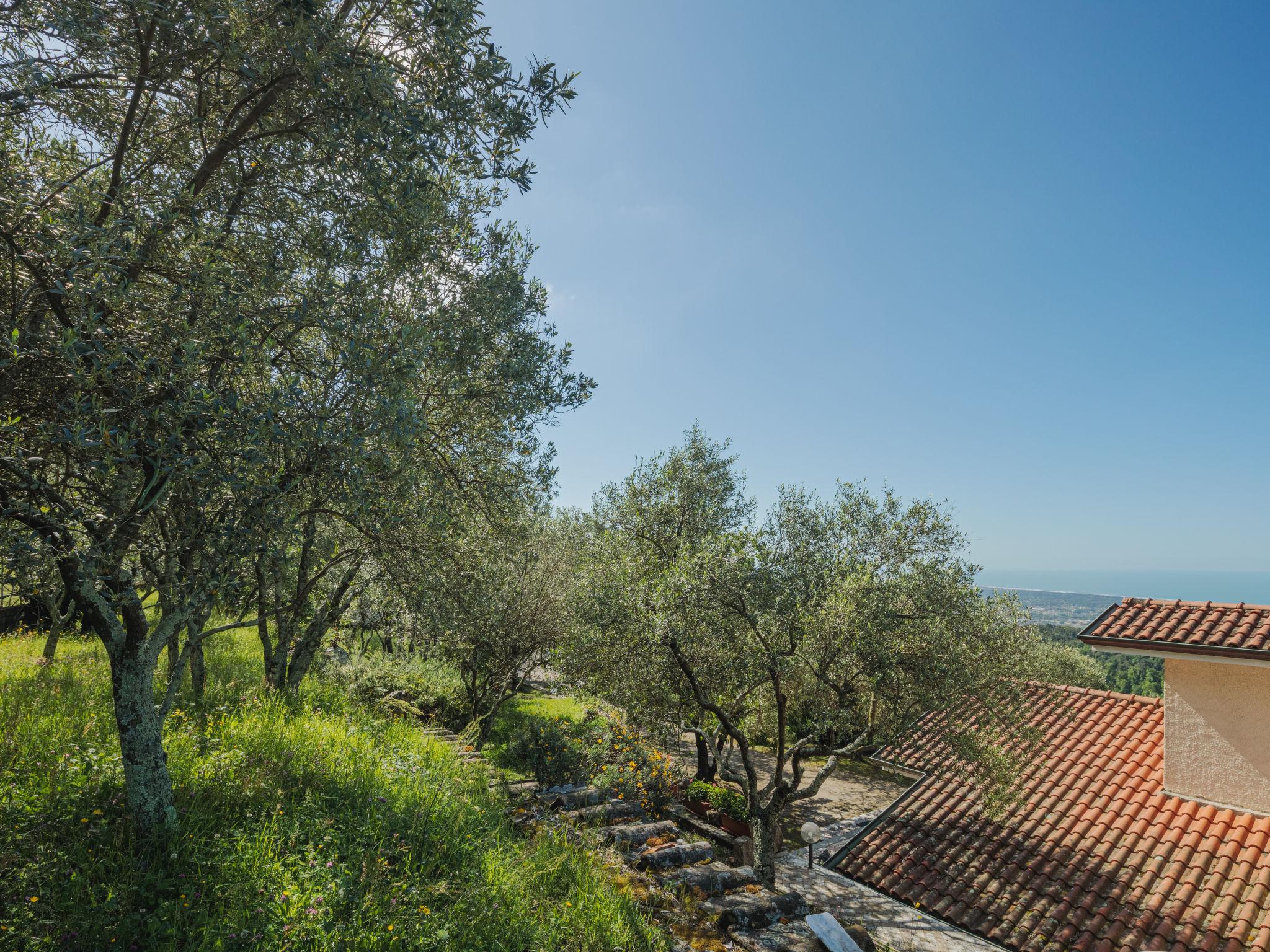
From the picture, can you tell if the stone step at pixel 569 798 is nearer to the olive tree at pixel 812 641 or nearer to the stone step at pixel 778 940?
the olive tree at pixel 812 641

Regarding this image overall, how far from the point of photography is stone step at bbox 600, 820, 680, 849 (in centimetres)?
689

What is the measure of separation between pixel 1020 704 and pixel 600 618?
8453mm

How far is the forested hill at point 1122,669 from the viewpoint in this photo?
123 feet

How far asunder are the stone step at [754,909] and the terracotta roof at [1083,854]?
6.34 metres

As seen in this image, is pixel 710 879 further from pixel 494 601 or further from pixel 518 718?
pixel 518 718

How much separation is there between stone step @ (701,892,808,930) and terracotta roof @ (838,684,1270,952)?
6.34 metres

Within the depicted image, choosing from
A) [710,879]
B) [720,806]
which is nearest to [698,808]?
[720,806]

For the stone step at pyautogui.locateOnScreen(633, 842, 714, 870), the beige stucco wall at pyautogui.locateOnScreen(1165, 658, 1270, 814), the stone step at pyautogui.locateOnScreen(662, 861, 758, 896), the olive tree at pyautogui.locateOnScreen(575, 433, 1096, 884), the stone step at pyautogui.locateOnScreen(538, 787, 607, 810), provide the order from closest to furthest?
the stone step at pyautogui.locateOnScreen(662, 861, 758, 896), the stone step at pyautogui.locateOnScreen(633, 842, 714, 870), the stone step at pyautogui.locateOnScreen(538, 787, 607, 810), the olive tree at pyautogui.locateOnScreen(575, 433, 1096, 884), the beige stucco wall at pyautogui.locateOnScreen(1165, 658, 1270, 814)

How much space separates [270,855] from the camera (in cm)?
436

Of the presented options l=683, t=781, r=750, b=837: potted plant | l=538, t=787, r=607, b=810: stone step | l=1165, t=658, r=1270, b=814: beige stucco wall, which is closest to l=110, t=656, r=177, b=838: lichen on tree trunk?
l=538, t=787, r=607, b=810: stone step

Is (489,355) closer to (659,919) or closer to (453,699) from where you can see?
(659,919)

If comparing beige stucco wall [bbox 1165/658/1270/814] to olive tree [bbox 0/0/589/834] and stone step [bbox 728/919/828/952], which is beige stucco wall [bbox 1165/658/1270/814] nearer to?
stone step [bbox 728/919/828/952]

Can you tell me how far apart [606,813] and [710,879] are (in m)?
2.56

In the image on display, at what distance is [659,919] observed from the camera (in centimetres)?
514
